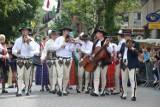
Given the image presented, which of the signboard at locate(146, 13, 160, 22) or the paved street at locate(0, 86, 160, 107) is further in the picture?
the signboard at locate(146, 13, 160, 22)

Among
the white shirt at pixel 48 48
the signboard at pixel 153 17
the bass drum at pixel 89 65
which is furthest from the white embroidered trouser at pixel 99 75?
the signboard at pixel 153 17

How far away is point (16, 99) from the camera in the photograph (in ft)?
39.9

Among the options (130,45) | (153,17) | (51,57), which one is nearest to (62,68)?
(51,57)

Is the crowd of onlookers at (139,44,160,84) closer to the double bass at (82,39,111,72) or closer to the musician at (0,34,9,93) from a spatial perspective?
the double bass at (82,39,111,72)

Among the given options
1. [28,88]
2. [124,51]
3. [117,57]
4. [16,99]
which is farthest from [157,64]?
[16,99]

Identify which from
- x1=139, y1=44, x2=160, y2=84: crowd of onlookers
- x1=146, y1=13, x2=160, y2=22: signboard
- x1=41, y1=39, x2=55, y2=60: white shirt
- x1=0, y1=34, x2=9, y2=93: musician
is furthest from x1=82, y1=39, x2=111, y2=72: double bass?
x1=146, y1=13, x2=160, y2=22: signboard

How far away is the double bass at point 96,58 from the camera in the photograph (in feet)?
43.3

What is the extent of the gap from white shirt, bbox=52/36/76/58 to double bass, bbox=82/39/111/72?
601 millimetres

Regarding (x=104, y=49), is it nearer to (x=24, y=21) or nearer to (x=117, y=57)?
(x=117, y=57)

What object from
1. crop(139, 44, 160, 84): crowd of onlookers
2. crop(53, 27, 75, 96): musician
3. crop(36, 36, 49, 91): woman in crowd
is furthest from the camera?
crop(139, 44, 160, 84): crowd of onlookers

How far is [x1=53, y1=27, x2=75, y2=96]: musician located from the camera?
43.6ft

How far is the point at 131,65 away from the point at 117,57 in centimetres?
158

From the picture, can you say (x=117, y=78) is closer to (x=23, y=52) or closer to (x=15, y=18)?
(x=23, y=52)

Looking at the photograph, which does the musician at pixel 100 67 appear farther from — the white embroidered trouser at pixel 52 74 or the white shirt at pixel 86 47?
the white embroidered trouser at pixel 52 74
